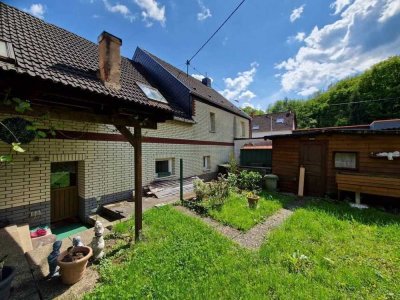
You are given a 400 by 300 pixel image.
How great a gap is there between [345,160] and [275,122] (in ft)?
65.7

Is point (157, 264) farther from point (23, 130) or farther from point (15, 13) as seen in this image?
point (15, 13)

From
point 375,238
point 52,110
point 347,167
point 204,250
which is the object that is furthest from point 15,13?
point 347,167

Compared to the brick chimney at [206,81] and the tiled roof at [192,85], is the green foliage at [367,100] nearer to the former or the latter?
the tiled roof at [192,85]

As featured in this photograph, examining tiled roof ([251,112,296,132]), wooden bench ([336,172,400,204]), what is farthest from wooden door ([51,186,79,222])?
tiled roof ([251,112,296,132])

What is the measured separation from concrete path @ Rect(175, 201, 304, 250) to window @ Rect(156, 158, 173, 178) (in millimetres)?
2938

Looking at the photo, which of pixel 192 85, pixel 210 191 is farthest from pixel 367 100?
pixel 210 191

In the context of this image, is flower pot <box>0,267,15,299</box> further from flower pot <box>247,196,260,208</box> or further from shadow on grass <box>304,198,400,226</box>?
shadow on grass <box>304,198,400,226</box>

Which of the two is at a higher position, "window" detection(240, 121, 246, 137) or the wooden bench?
"window" detection(240, 121, 246, 137)

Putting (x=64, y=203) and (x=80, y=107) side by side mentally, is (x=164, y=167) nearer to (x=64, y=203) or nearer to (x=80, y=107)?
(x=64, y=203)

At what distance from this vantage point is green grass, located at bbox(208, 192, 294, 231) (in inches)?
226

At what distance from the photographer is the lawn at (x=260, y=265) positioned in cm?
306

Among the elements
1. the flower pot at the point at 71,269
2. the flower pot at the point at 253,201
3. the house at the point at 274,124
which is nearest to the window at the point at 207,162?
the flower pot at the point at 253,201

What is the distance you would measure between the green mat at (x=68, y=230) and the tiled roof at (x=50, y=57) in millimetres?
4238

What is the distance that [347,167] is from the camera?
8.48 meters
